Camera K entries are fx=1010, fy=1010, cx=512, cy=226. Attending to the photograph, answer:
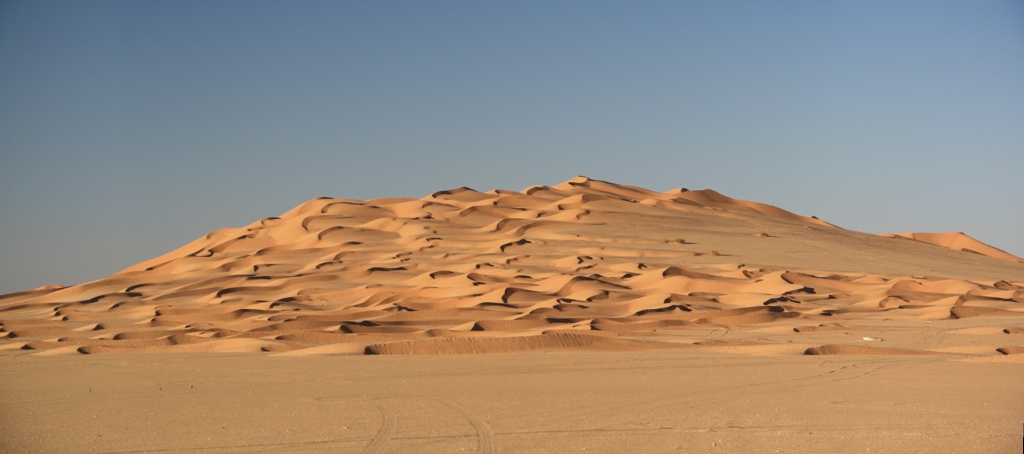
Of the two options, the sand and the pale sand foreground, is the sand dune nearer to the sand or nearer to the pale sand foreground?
the sand

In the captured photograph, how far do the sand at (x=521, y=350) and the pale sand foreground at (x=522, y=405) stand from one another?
0.04m

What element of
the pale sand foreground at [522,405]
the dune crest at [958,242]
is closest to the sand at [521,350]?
the pale sand foreground at [522,405]

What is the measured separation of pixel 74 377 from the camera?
31.3ft

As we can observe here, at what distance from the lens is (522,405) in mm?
7410

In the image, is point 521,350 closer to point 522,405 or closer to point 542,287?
point 522,405

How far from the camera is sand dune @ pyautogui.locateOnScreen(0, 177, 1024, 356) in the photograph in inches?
517

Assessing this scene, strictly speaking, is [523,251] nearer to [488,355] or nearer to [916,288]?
[916,288]

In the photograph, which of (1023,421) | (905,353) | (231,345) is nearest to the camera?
(1023,421)

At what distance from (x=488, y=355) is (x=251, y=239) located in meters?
24.4

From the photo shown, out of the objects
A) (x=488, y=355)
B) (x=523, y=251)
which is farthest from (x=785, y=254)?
(x=488, y=355)

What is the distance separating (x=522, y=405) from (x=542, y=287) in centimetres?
1332

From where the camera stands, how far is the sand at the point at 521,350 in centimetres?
636

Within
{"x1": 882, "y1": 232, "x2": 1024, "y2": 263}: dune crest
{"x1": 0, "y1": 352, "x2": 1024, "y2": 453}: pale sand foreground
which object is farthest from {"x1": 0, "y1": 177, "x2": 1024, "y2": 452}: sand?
{"x1": 882, "y1": 232, "x2": 1024, "y2": 263}: dune crest

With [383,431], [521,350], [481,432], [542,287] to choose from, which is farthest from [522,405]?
[542,287]
